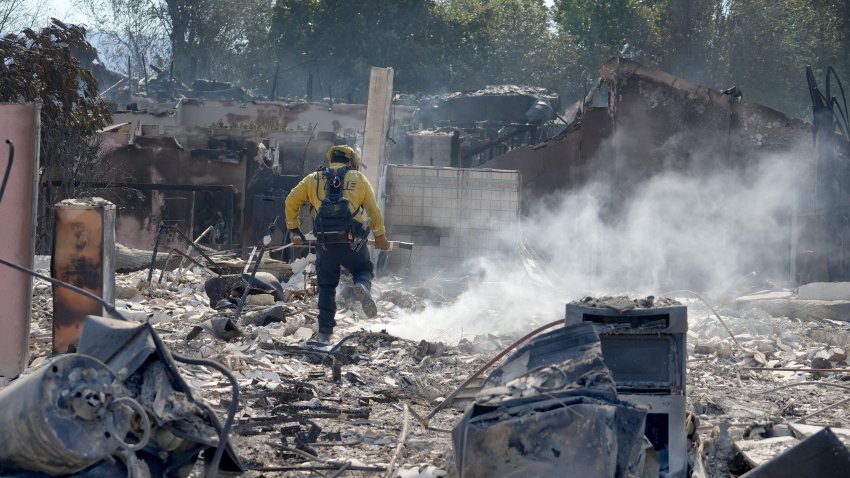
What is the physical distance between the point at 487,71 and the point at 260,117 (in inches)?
552

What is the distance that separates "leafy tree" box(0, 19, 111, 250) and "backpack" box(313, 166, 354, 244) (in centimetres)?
608

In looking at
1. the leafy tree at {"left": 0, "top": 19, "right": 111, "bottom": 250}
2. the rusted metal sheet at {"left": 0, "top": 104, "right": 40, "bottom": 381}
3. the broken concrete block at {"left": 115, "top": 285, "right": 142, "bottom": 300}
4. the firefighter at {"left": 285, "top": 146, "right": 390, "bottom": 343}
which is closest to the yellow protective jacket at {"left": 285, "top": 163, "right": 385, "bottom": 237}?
the firefighter at {"left": 285, "top": 146, "right": 390, "bottom": 343}

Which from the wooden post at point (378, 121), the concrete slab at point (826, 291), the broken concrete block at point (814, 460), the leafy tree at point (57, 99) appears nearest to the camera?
the broken concrete block at point (814, 460)

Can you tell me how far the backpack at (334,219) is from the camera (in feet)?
24.8

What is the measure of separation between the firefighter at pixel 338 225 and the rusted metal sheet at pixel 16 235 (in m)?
2.36

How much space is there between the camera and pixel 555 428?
10.5 feet

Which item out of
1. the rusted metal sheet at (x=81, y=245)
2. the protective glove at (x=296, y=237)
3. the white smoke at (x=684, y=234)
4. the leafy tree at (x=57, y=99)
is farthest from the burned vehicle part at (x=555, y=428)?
the leafy tree at (x=57, y=99)

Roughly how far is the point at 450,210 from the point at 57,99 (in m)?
5.70

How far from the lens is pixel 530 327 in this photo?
28.6 feet

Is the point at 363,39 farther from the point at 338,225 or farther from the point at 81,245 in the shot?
the point at 81,245

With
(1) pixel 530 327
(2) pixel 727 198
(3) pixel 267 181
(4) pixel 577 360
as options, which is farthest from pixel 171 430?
(3) pixel 267 181

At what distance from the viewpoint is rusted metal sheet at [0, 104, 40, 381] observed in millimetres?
5828

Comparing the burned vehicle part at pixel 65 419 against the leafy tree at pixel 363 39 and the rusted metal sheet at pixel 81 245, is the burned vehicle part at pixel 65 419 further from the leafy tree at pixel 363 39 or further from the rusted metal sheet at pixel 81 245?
the leafy tree at pixel 363 39

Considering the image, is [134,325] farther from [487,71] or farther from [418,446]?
[487,71]
